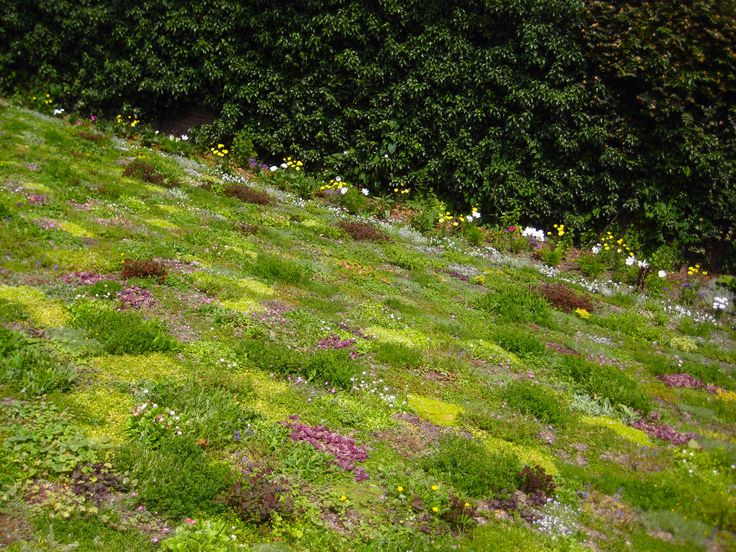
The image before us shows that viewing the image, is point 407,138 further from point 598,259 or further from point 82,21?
point 82,21

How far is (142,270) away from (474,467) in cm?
687

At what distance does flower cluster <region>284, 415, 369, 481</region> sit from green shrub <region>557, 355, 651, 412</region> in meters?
4.66

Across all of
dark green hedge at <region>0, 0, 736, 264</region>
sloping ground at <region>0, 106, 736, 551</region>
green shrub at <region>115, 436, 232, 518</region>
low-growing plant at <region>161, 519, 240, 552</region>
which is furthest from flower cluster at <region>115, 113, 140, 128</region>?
low-growing plant at <region>161, 519, 240, 552</region>

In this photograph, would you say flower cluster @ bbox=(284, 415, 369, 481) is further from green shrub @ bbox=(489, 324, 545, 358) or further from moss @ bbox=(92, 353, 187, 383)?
green shrub @ bbox=(489, 324, 545, 358)

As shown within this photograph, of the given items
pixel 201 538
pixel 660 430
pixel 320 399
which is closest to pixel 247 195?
pixel 320 399

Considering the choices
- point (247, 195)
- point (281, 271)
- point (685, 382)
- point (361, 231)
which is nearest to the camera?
point (685, 382)

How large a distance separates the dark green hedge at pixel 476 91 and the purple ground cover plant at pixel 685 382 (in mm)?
8211

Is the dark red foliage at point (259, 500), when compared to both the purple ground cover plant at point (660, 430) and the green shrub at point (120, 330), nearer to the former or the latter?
the green shrub at point (120, 330)

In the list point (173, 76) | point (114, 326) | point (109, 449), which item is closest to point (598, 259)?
point (114, 326)

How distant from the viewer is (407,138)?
65.4ft

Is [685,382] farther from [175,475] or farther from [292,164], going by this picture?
[292,164]

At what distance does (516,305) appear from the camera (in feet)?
42.3

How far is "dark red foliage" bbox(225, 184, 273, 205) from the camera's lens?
17583 millimetres

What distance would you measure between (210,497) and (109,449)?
1.25 meters
